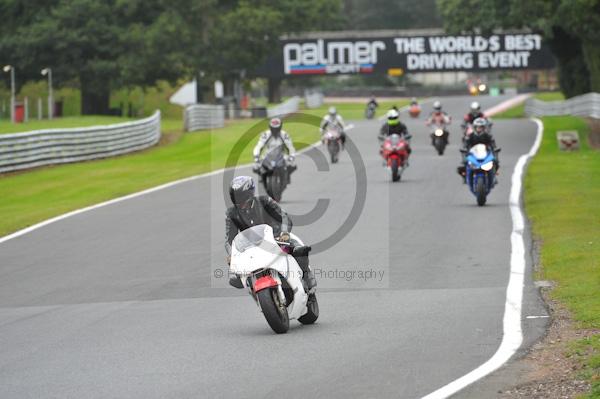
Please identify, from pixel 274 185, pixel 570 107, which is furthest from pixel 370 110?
pixel 274 185

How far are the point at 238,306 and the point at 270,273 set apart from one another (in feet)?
7.63

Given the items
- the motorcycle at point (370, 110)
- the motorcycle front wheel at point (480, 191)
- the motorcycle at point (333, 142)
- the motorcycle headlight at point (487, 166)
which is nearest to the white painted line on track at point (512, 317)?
the motorcycle front wheel at point (480, 191)

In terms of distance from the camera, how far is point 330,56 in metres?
77.1

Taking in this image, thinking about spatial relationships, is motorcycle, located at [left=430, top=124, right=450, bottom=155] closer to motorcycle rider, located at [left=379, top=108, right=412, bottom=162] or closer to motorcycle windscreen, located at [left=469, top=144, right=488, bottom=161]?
motorcycle rider, located at [left=379, top=108, right=412, bottom=162]

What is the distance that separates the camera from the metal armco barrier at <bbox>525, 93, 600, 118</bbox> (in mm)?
44219

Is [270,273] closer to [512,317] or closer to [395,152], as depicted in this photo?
[512,317]

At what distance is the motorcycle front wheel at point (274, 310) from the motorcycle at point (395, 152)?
52.2 feet

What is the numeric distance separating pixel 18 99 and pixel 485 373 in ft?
215

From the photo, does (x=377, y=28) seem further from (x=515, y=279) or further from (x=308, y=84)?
(x=515, y=279)

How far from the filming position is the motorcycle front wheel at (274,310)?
33.8 ft

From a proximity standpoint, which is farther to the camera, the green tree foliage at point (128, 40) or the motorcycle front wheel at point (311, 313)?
the green tree foliage at point (128, 40)

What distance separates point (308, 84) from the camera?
108312 millimetres

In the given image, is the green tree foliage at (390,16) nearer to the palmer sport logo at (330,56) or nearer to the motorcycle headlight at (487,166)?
the palmer sport logo at (330,56)

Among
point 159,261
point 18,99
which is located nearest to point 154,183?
point 159,261
